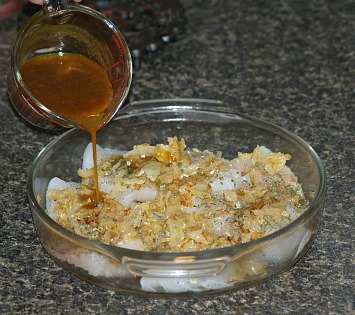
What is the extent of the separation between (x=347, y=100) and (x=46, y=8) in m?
0.86

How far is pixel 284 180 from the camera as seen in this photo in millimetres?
1597

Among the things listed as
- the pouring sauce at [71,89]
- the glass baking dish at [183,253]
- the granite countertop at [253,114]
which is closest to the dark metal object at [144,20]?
the granite countertop at [253,114]

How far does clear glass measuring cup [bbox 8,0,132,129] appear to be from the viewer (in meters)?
1.62

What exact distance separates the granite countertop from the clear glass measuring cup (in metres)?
0.27

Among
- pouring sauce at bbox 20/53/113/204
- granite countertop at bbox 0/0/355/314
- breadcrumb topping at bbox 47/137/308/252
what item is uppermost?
pouring sauce at bbox 20/53/113/204

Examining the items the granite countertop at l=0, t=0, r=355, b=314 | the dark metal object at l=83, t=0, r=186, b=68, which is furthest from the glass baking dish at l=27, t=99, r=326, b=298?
the dark metal object at l=83, t=0, r=186, b=68

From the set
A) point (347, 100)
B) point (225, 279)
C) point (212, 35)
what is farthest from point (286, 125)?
point (225, 279)

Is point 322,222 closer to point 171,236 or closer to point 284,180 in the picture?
point 284,180

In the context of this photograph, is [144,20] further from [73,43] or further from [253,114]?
[73,43]

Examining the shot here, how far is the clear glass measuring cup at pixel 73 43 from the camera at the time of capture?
1620 mm

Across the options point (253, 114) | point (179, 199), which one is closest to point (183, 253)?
point (179, 199)

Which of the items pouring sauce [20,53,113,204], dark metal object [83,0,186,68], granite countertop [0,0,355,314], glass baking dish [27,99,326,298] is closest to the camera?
glass baking dish [27,99,326,298]

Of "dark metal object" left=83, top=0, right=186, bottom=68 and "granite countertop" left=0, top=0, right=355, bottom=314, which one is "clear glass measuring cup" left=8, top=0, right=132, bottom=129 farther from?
"dark metal object" left=83, top=0, right=186, bottom=68

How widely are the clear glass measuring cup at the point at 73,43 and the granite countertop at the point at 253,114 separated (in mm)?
272
